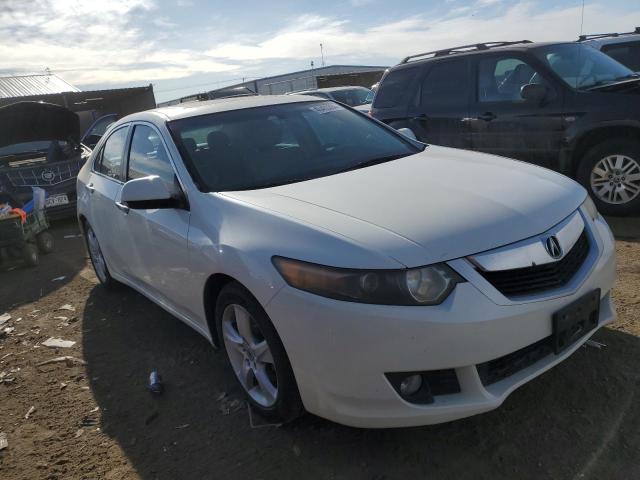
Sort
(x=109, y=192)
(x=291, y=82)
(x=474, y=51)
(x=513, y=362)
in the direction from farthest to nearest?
(x=291, y=82), (x=474, y=51), (x=109, y=192), (x=513, y=362)

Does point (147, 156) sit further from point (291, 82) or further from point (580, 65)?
point (291, 82)

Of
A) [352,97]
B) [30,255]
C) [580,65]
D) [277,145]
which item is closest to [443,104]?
[580,65]

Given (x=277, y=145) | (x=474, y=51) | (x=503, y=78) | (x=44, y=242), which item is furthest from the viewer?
(x=44, y=242)

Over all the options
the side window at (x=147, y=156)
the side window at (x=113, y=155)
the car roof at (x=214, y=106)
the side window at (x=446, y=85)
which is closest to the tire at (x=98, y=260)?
the side window at (x=113, y=155)

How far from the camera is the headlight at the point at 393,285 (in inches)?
83.0

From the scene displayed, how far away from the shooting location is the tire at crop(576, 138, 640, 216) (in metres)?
5.19

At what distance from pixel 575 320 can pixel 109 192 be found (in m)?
3.39

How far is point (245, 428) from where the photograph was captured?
110 inches

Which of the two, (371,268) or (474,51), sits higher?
(474,51)

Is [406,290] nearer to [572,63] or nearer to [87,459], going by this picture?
[87,459]

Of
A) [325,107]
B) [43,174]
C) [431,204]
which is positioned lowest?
[43,174]

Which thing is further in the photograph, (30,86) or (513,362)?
(30,86)

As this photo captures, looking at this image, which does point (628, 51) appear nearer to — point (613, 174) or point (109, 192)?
point (613, 174)

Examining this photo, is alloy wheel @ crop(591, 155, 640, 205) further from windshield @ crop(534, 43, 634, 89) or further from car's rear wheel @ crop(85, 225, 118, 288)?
car's rear wheel @ crop(85, 225, 118, 288)
